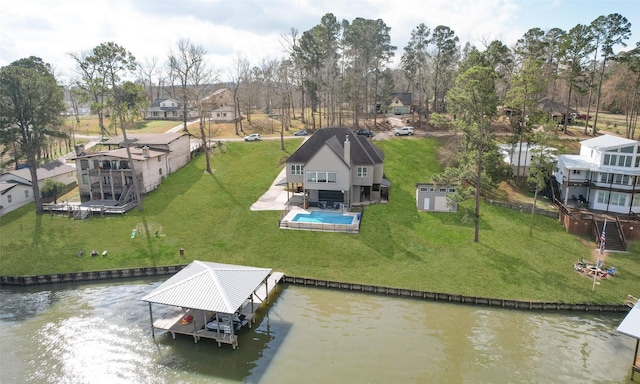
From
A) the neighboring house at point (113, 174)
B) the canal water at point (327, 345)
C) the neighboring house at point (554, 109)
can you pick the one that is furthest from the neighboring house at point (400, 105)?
the canal water at point (327, 345)

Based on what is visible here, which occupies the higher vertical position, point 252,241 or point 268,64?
point 268,64

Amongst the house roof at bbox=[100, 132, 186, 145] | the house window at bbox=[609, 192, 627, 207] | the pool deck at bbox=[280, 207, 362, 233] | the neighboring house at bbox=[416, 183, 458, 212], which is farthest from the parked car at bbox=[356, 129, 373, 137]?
the house window at bbox=[609, 192, 627, 207]

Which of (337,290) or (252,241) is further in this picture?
(252,241)

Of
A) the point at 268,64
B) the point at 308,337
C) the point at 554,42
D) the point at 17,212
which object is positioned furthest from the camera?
the point at 268,64

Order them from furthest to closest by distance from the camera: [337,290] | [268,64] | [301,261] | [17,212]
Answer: [268,64]
[17,212]
[301,261]
[337,290]

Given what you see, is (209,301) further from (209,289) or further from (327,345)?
(327,345)

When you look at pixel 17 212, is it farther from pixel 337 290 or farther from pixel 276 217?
pixel 337 290

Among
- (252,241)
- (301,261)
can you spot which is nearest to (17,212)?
(252,241)

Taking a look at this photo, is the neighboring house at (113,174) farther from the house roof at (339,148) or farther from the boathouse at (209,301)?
the boathouse at (209,301)

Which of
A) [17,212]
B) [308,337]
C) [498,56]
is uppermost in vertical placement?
[498,56]
